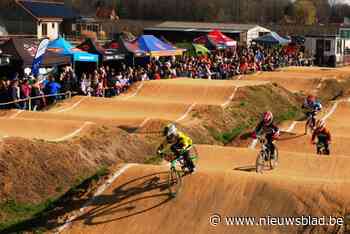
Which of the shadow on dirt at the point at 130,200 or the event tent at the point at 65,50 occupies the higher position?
the event tent at the point at 65,50

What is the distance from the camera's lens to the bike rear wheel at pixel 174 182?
622 inches

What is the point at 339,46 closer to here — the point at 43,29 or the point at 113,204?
the point at 43,29

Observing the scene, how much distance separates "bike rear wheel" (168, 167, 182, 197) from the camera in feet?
51.8

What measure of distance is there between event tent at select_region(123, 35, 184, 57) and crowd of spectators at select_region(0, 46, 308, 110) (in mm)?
768

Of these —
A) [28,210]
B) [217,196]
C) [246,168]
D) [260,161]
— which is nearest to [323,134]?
[246,168]

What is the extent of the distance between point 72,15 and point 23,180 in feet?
199

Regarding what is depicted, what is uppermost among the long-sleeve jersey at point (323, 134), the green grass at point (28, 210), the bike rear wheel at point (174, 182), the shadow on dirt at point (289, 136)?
the long-sleeve jersey at point (323, 134)

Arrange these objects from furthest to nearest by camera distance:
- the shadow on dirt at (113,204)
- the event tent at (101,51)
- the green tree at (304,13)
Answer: the green tree at (304,13), the event tent at (101,51), the shadow on dirt at (113,204)

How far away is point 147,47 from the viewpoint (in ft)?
118

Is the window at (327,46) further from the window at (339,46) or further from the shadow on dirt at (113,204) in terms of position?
the shadow on dirt at (113,204)

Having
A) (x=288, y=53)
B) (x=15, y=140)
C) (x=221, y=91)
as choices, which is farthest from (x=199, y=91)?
(x=288, y=53)

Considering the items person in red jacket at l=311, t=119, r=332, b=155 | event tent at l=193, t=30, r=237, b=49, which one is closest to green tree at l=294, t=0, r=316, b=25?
event tent at l=193, t=30, r=237, b=49

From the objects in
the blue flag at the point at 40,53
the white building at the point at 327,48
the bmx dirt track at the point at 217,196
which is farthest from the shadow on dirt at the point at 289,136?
the white building at the point at 327,48

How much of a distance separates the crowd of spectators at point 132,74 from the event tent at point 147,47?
77 cm
